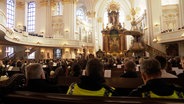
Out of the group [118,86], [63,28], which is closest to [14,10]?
[63,28]

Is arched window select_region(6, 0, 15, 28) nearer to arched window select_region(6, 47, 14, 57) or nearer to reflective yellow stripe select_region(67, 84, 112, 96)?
arched window select_region(6, 47, 14, 57)

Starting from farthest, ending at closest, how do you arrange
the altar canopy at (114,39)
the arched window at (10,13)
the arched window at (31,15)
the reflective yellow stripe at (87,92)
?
the altar canopy at (114,39) < the arched window at (31,15) < the arched window at (10,13) < the reflective yellow stripe at (87,92)

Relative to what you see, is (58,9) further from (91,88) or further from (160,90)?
(160,90)

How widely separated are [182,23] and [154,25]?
313cm

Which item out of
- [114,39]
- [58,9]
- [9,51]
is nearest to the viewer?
[9,51]

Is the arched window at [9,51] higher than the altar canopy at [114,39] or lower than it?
lower

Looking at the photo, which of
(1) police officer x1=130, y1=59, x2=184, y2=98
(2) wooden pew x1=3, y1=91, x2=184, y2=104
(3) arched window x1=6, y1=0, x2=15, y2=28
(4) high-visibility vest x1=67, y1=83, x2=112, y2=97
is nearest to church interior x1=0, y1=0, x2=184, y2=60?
(3) arched window x1=6, y1=0, x2=15, y2=28

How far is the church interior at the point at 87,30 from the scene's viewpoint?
66.6 feet

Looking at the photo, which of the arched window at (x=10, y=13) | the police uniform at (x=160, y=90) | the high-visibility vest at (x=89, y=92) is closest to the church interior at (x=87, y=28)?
the arched window at (x=10, y=13)

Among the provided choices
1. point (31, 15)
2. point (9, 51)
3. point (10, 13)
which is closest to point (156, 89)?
point (9, 51)

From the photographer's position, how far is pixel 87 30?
113 feet

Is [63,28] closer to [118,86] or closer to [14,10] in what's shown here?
[14,10]

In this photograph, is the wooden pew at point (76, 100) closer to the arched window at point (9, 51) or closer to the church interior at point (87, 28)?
the church interior at point (87, 28)

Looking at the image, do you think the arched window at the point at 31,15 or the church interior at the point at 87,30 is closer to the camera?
the church interior at the point at 87,30
